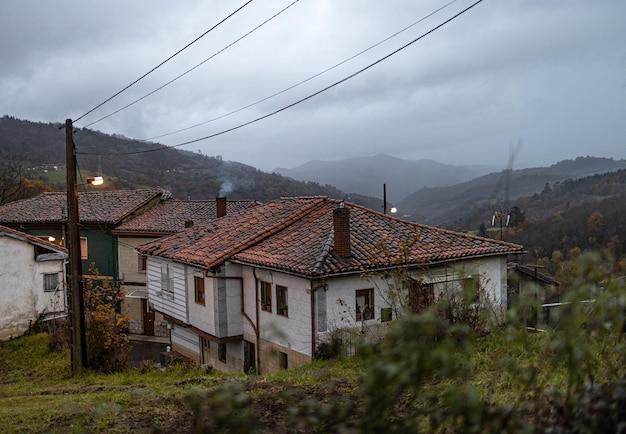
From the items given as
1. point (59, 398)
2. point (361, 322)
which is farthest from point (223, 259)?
point (59, 398)

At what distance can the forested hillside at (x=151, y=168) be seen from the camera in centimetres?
6562

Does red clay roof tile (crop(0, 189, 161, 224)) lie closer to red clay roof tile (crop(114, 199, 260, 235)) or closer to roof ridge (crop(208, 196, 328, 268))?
red clay roof tile (crop(114, 199, 260, 235))

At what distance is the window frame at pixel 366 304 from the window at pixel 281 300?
2.07m

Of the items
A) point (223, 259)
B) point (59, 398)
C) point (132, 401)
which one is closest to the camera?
point (132, 401)

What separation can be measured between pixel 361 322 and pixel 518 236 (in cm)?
2847

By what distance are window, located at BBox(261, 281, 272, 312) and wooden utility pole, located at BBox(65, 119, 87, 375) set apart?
5106 millimetres

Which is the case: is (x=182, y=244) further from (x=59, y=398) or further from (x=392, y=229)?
(x=59, y=398)

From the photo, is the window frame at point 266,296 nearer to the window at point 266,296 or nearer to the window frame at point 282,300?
the window at point 266,296

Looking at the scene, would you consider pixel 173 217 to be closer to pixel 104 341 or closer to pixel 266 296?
pixel 266 296

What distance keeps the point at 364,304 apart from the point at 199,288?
6.32m

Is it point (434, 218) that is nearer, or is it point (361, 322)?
point (361, 322)

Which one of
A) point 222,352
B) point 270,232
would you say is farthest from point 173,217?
point 270,232

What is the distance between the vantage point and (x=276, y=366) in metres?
16.4

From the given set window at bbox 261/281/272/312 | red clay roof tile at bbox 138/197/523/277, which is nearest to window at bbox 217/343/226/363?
window at bbox 261/281/272/312
